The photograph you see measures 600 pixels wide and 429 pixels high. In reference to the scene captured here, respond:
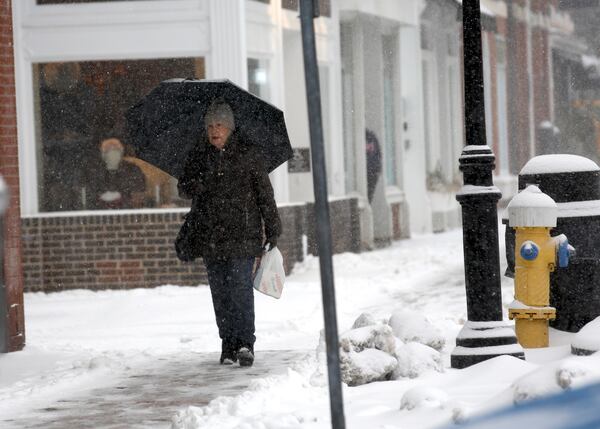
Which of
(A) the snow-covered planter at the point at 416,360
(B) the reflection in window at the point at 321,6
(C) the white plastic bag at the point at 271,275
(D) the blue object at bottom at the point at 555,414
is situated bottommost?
(A) the snow-covered planter at the point at 416,360

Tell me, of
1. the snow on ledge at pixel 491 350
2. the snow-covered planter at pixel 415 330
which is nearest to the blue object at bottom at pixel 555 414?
the snow on ledge at pixel 491 350

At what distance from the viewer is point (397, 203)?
80.7ft

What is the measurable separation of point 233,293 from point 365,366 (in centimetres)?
166

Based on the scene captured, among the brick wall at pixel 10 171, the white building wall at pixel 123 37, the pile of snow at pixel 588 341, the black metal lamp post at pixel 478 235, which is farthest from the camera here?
the white building wall at pixel 123 37

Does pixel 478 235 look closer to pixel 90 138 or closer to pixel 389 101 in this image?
pixel 90 138

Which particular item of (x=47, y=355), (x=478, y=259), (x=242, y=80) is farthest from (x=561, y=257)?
(x=242, y=80)

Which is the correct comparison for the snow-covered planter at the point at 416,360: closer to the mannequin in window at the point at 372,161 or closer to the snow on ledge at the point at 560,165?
the snow on ledge at the point at 560,165

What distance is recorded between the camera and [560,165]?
9.98 metres

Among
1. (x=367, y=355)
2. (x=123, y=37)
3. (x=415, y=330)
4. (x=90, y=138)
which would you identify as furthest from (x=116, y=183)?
(x=367, y=355)

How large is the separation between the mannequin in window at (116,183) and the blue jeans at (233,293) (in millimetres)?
7017

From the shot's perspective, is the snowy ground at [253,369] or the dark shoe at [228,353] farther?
the dark shoe at [228,353]

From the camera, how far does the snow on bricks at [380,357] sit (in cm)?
821

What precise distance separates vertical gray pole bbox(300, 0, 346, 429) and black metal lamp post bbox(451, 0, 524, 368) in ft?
13.0

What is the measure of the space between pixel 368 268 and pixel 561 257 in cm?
1007
